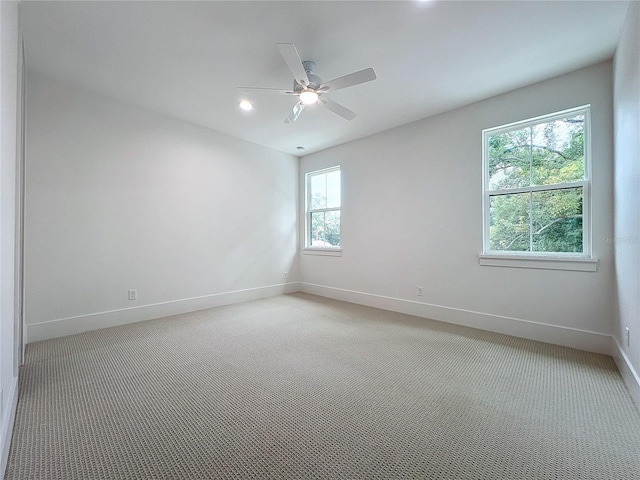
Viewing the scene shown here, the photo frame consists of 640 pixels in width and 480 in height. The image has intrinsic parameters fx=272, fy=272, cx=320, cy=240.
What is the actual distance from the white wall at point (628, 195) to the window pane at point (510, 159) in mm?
705

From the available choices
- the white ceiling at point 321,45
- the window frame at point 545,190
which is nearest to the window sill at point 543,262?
the window frame at point 545,190

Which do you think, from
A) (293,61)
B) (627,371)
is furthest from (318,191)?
(627,371)

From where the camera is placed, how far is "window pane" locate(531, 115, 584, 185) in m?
2.70

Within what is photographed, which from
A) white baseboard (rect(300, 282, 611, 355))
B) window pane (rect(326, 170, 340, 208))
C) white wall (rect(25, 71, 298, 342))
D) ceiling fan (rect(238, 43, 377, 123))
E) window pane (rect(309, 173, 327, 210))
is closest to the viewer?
ceiling fan (rect(238, 43, 377, 123))

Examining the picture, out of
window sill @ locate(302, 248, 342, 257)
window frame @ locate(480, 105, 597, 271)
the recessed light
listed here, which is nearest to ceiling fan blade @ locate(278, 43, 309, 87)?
the recessed light

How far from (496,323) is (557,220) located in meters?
1.27

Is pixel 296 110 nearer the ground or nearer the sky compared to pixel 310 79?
nearer the ground

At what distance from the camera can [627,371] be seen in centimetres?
197

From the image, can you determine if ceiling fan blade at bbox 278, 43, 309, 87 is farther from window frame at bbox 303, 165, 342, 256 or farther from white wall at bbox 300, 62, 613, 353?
window frame at bbox 303, 165, 342, 256

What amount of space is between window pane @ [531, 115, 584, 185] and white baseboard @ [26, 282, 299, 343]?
4.22m

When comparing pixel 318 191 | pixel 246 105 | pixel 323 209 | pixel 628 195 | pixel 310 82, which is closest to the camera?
pixel 628 195

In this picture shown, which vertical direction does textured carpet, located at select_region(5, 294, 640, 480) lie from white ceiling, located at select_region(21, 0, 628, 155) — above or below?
below

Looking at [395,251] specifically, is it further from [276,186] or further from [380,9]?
[380,9]

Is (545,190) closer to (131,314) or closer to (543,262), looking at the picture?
(543,262)
